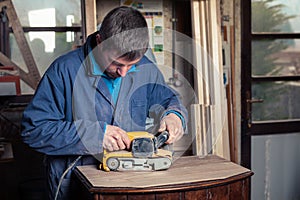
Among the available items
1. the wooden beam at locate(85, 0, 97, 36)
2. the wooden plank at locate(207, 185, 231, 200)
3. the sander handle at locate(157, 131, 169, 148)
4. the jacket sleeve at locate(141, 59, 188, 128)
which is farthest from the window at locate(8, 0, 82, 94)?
the wooden plank at locate(207, 185, 231, 200)

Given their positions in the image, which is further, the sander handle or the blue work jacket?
the sander handle

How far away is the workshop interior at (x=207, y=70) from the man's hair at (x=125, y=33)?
4.23 ft

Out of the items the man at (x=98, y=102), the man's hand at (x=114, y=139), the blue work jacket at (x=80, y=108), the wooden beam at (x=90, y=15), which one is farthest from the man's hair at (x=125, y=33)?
the wooden beam at (x=90, y=15)

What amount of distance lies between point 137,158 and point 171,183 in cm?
19

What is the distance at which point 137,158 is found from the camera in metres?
1.42

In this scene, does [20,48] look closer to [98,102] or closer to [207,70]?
[207,70]

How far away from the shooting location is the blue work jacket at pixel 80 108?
139cm

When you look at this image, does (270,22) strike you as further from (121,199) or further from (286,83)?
(121,199)

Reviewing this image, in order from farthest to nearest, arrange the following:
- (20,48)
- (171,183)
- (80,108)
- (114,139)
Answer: (20,48) < (80,108) < (114,139) < (171,183)

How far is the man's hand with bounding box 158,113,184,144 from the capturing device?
1.54 meters

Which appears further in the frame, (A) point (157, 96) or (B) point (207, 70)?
(B) point (207, 70)

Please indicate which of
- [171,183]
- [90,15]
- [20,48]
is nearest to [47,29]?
[20,48]

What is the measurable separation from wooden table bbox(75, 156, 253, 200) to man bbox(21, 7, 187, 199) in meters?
0.11

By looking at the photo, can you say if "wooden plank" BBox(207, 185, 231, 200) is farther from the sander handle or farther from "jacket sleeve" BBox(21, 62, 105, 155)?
"jacket sleeve" BBox(21, 62, 105, 155)
